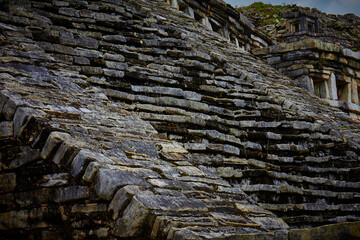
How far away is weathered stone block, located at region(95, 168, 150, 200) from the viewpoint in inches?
97.7

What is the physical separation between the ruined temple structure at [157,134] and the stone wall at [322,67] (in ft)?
0.22

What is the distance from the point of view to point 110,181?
2.49 meters

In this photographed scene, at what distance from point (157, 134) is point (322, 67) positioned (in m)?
7.46

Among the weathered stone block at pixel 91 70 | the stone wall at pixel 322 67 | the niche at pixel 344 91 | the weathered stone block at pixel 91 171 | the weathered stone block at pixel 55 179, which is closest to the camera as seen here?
the weathered stone block at pixel 91 171

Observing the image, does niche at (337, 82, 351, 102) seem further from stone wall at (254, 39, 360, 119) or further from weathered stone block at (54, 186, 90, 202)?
weathered stone block at (54, 186, 90, 202)

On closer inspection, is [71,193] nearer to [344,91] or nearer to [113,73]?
[113,73]

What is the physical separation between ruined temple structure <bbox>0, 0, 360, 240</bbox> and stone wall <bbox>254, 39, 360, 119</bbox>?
7 cm

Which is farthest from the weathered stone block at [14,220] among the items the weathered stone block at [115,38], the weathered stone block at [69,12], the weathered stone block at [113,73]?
the weathered stone block at [69,12]

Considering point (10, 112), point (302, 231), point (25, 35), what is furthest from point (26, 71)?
point (302, 231)

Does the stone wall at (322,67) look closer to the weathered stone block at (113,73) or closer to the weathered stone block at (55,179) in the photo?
the weathered stone block at (113,73)

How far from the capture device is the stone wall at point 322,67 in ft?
32.4

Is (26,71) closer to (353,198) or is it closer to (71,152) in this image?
(71,152)

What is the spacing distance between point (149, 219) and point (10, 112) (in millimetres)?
1703

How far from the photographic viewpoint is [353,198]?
570 centimetres
